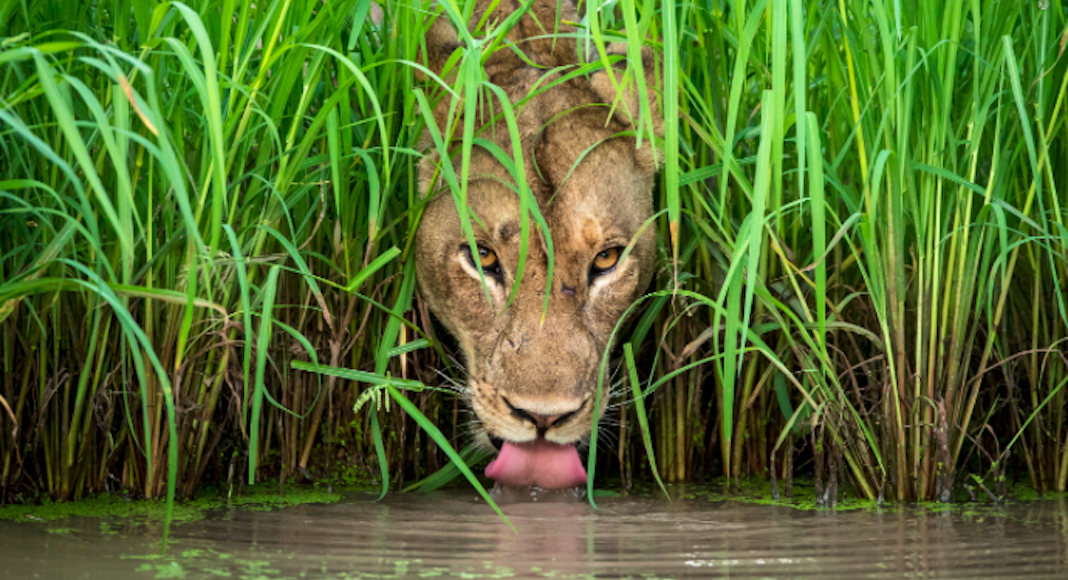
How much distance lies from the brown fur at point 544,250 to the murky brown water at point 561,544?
1.23ft

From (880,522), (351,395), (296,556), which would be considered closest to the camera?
(296,556)

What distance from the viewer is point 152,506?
2832 millimetres

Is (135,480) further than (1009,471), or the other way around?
(1009,471)

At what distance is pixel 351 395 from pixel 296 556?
1.12 metres

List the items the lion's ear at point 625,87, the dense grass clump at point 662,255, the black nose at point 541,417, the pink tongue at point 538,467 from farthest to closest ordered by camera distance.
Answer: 1. the lion's ear at point 625,87
2. the pink tongue at point 538,467
3. the black nose at point 541,417
4. the dense grass clump at point 662,255

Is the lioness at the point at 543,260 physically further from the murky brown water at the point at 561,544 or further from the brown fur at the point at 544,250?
the murky brown water at the point at 561,544

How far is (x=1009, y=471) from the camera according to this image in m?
3.61

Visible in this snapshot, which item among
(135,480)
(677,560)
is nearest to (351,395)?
(135,480)

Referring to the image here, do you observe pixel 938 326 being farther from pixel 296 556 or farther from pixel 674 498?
pixel 296 556

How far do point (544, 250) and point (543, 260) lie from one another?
0.10ft

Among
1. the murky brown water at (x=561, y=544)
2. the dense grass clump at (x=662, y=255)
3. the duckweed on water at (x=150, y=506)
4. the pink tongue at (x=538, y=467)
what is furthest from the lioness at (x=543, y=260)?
the duckweed on water at (x=150, y=506)

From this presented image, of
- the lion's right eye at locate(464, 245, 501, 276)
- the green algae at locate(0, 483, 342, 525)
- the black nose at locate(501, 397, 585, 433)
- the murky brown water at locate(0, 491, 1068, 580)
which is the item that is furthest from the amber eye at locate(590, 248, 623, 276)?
the green algae at locate(0, 483, 342, 525)

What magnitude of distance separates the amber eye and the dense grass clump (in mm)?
193

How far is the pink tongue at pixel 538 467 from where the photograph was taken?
3.25 meters
